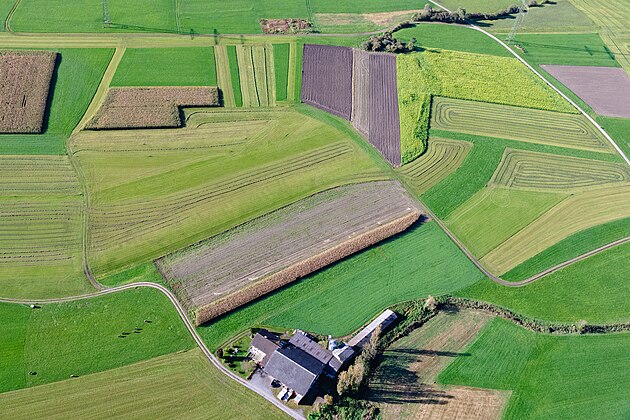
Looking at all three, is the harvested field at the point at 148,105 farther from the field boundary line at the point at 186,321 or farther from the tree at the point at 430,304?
the tree at the point at 430,304

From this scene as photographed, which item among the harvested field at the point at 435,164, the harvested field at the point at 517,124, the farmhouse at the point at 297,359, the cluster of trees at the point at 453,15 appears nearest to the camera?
the farmhouse at the point at 297,359

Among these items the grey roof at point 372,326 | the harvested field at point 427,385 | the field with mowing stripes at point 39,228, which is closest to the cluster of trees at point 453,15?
the grey roof at point 372,326

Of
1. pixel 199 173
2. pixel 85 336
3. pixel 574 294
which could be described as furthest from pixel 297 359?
pixel 574 294

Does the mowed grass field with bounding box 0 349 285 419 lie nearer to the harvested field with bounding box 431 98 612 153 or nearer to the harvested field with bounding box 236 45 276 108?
the harvested field with bounding box 236 45 276 108

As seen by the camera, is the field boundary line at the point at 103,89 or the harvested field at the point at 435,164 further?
the field boundary line at the point at 103,89

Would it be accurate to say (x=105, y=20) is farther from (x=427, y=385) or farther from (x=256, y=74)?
(x=427, y=385)

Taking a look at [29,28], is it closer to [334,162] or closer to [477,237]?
[334,162]

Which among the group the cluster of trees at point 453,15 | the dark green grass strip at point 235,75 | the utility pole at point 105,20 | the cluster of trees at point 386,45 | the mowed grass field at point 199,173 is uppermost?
the cluster of trees at point 453,15

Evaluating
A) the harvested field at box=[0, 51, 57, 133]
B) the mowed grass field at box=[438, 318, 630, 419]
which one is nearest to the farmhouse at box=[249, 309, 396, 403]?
the mowed grass field at box=[438, 318, 630, 419]
